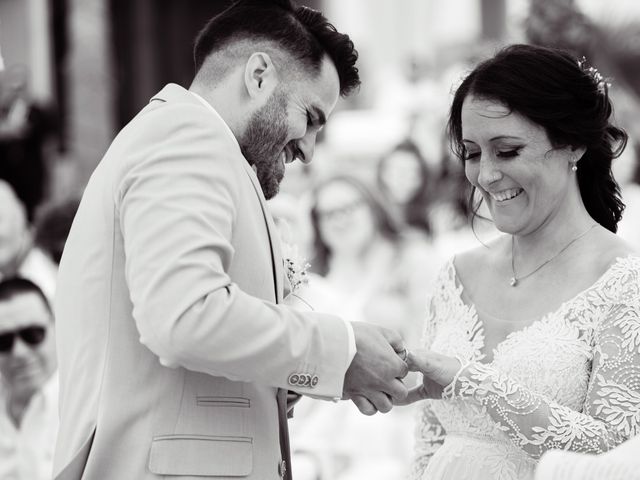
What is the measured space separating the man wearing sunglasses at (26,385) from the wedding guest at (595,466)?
3.35 meters

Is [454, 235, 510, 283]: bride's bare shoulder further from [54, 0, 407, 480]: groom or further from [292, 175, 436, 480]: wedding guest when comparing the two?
[292, 175, 436, 480]: wedding guest

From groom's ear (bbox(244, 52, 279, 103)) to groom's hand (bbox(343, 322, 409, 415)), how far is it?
2.22ft

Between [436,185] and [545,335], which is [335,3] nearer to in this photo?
[436,185]

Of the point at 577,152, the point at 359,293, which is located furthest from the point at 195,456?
the point at 359,293

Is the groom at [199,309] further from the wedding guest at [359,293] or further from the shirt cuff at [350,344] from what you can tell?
the wedding guest at [359,293]

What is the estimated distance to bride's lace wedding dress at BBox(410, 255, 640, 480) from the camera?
2695mm

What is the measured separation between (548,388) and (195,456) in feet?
3.54

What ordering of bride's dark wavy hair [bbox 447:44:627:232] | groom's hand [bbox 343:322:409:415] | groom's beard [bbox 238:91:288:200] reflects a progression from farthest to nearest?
bride's dark wavy hair [bbox 447:44:627:232], groom's beard [bbox 238:91:288:200], groom's hand [bbox 343:322:409:415]

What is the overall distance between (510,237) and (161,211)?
154cm

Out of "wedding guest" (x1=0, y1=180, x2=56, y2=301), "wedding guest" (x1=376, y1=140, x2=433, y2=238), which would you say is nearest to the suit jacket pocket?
"wedding guest" (x1=0, y1=180, x2=56, y2=301)

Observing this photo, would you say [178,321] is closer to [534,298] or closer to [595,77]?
[534,298]

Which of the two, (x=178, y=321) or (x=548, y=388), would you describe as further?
(x=548, y=388)

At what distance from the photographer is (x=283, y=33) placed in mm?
2752

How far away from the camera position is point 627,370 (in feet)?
8.85
